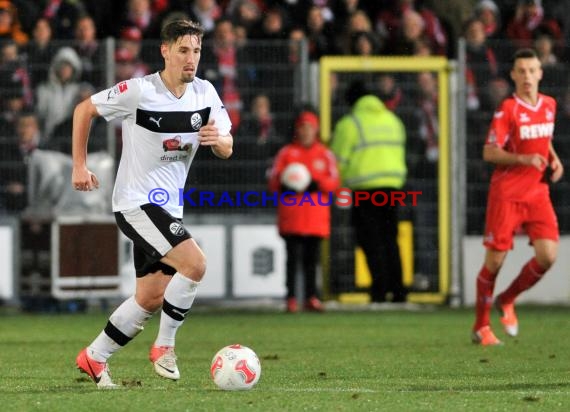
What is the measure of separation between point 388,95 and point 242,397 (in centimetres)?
990

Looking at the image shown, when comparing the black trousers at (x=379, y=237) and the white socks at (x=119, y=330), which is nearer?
the white socks at (x=119, y=330)

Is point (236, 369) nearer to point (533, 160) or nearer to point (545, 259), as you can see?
point (533, 160)

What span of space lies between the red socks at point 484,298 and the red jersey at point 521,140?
2.26 feet

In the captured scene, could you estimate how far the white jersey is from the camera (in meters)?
8.93

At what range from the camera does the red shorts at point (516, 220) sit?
485 inches

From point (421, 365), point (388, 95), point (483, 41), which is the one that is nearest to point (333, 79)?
point (388, 95)

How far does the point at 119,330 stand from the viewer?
349 inches

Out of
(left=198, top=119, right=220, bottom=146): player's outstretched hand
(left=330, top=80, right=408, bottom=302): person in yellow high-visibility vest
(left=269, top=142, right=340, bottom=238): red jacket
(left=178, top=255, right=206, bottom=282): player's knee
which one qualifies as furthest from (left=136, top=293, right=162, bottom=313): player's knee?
(left=330, top=80, right=408, bottom=302): person in yellow high-visibility vest

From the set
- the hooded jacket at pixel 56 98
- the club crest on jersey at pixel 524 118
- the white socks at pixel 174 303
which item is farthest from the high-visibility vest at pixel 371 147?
the white socks at pixel 174 303

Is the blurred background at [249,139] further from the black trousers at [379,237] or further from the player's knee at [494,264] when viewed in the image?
the player's knee at [494,264]

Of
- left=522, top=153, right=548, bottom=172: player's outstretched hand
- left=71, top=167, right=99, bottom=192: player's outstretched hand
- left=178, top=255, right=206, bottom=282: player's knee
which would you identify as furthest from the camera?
left=522, top=153, right=548, bottom=172: player's outstretched hand

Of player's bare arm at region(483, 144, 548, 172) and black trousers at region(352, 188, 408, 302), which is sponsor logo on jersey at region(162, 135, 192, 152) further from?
black trousers at region(352, 188, 408, 302)

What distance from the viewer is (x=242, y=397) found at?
8.15m

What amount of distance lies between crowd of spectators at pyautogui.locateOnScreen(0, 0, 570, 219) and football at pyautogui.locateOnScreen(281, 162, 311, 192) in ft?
A: 2.79
